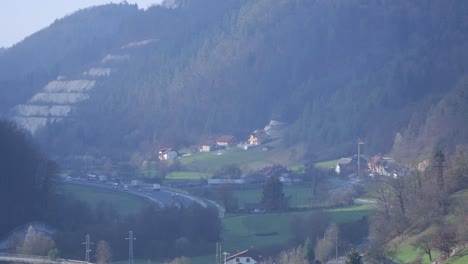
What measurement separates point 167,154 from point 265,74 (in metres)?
14.7

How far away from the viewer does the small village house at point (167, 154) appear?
5200 cm

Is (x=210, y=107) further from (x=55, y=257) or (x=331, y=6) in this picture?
(x=55, y=257)

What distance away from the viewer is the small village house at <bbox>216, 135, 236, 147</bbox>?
54719mm

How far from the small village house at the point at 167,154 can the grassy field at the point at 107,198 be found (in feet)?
36.5

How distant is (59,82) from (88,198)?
1183 inches

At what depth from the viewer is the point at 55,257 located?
26.3 metres

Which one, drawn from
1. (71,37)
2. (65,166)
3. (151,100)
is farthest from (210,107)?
(71,37)

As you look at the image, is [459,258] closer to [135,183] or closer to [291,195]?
[291,195]

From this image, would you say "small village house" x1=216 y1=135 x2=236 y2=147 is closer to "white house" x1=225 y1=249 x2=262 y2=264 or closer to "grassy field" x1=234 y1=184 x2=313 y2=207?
"grassy field" x1=234 y1=184 x2=313 y2=207

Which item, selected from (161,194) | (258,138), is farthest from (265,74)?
(161,194)

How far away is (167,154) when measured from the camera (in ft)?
172

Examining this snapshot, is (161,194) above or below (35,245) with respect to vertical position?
above

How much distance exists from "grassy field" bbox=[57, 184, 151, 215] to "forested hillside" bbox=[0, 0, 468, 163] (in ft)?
40.3

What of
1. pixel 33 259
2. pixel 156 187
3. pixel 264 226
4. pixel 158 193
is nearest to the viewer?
pixel 33 259
